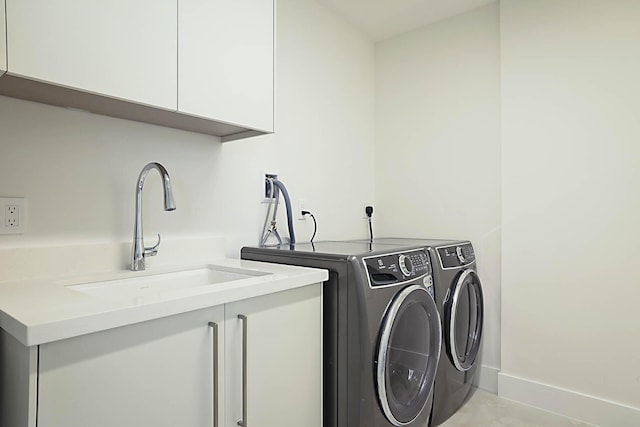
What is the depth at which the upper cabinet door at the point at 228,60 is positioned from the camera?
4.42ft

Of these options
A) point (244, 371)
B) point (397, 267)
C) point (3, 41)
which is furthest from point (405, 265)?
point (3, 41)

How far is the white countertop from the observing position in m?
0.79

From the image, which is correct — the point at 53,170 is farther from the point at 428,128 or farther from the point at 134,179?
the point at 428,128

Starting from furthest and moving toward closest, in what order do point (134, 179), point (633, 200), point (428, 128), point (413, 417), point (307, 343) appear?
point (428, 128) < point (633, 200) < point (413, 417) < point (134, 179) < point (307, 343)

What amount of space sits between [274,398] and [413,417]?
30.6 inches

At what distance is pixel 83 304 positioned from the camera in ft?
3.02

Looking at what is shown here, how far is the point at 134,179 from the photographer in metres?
1.56

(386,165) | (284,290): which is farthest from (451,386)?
(386,165)

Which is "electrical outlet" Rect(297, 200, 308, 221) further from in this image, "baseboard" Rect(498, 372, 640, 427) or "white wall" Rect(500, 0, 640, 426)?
"baseboard" Rect(498, 372, 640, 427)

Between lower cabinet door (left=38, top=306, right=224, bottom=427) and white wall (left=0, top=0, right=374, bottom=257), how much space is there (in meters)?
0.66

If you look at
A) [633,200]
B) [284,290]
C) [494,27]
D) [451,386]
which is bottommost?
[451,386]

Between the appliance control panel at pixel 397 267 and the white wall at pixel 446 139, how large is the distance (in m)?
0.78

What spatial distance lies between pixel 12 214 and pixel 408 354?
1627 mm

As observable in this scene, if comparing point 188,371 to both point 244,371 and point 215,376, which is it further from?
point 244,371
